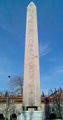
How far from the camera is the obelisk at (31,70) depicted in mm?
6114

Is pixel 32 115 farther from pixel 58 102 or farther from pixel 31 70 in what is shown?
pixel 58 102

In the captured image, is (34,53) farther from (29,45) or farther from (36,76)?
(36,76)

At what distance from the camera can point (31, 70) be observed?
6.75m

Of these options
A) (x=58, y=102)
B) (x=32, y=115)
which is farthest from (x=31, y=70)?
(x=58, y=102)

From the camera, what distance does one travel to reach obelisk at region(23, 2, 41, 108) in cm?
611

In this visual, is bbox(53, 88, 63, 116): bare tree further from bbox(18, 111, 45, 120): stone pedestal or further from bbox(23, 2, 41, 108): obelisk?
bbox(18, 111, 45, 120): stone pedestal

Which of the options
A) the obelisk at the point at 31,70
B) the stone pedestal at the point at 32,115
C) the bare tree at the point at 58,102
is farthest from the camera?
the bare tree at the point at 58,102

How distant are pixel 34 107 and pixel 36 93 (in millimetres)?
724

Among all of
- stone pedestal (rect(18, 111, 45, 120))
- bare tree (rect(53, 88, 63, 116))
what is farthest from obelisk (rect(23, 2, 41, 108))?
bare tree (rect(53, 88, 63, 116))

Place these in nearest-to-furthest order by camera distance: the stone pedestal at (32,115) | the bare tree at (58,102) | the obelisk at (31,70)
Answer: the stone pedestal at (32,115) → the obelisk at (31,70) → the bare tree at (58,102)

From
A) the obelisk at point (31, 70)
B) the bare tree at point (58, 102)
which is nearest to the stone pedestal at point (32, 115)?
the obelisk at point (31, 70)

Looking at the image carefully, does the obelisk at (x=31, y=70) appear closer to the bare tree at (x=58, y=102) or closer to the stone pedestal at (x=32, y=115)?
the stone pedestal at (x=32, y=115)

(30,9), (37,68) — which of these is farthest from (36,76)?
(30,9)

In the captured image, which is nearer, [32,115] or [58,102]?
[32,115]
